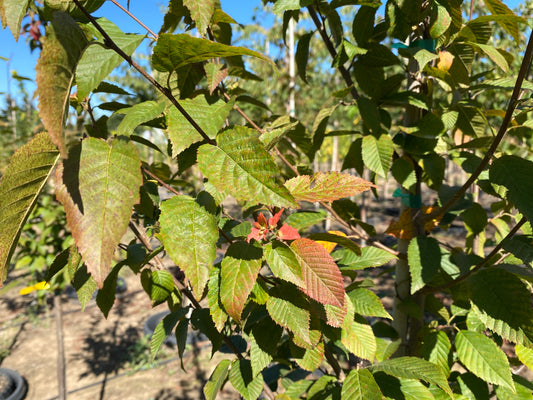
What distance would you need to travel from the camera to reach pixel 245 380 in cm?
94

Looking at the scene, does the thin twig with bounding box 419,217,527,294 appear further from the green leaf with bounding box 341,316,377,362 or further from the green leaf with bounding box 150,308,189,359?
the green leaf with bounding box 150,308,189,359

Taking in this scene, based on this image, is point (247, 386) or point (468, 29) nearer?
point (247, 386)

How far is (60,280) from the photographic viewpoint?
10.2 ft

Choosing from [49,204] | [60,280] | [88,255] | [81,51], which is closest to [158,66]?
[81,51]

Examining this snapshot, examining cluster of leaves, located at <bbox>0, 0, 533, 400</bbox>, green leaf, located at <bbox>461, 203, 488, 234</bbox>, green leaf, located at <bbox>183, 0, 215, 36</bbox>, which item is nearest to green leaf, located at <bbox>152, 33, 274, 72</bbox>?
cluster of leaves, located at <bbox>0, 0, 533, 400</bbox>

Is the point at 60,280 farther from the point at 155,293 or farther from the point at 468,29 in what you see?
the point at 468,29

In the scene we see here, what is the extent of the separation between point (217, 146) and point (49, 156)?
235mm

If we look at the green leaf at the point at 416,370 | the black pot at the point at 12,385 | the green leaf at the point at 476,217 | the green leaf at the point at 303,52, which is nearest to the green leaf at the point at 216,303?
the green leaf at the point at 416,370

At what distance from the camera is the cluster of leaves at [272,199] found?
0.44 meters

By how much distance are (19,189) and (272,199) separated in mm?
307

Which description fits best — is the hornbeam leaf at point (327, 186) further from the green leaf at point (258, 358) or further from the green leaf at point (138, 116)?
the green leaf at point (258, 358)

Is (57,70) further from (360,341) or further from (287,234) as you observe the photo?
(360,341)

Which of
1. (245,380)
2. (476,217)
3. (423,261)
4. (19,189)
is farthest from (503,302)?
(19,189)

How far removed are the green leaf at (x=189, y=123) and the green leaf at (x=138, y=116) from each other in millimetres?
31
